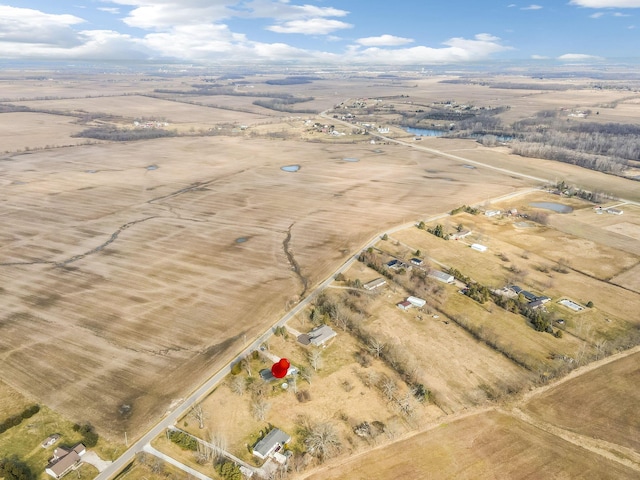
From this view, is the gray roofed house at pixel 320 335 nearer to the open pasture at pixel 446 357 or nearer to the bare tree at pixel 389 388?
the open pasture at pixel 446 357

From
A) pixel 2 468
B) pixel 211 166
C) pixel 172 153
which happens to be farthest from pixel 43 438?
pixel 172 153

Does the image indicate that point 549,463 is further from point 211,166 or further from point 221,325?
point 211,166

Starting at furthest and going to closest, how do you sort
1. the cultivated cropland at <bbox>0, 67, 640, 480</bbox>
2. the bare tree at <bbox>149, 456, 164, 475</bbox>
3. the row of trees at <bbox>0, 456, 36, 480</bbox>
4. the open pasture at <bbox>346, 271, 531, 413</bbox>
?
1. the open pasture at <bbox>346, 271, 531, 413</bbox>
2. the cultivated cropland at <bbox>0, 67, 640, 480</bbox>
3. the bare tree at <bbox>149, 456, 164, 475</bbox>
4. the row of trees at <bbox>0, 456, 36, 480</bbox>

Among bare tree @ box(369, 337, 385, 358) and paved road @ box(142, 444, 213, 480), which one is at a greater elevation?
bare tree @ box(369, 337, 385, 358)

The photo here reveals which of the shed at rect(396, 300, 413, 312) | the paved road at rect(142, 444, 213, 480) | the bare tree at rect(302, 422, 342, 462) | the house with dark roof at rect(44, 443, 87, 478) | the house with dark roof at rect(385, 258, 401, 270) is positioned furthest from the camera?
the house with dark roof at rect(385, 258, 401, 270)

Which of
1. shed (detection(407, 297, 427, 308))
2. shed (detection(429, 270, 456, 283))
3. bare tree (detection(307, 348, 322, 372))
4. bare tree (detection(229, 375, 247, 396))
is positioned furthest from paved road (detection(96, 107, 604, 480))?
shed (detection(429, 270, 456, 283))

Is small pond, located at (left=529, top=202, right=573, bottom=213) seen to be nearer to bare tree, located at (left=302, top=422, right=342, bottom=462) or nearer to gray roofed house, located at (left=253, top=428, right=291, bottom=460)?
bare tree, located at (left=302, top=422, right=342, bottom=462)

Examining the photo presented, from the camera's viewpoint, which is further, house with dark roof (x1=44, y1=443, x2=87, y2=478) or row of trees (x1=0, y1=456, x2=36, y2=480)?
house with dark roof (x1=44, y1=443, x2=87, y2=478)
